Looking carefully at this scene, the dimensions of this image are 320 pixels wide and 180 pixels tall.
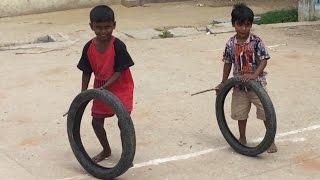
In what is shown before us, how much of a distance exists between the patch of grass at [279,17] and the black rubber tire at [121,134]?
8.24m

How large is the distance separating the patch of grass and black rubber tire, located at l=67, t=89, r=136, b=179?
824 cm

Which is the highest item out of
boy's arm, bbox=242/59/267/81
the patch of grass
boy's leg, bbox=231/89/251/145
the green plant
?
boy's arm, bbox=242/59/267/81

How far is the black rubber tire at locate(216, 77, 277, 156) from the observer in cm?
472

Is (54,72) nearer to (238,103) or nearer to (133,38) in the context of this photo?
(133,38)

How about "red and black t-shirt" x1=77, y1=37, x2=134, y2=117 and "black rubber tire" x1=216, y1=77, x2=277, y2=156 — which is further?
"black rubber tire" x1=216, y1=77, x2=277, y2=156

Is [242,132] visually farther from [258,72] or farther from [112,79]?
[112,79]

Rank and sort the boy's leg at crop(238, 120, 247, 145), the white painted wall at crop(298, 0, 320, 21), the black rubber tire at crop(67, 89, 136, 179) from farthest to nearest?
the white painted wall at crop(298, 0, 320, 21)
the boy's leg at crop(238, 120, 247, 145)
the black rubber tire at crop(67, 89, 136, 179)

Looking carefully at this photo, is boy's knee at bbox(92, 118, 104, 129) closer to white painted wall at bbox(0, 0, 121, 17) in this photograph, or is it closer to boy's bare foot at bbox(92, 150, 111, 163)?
boy's bare foot at bbox(92, 150, 111, 163)

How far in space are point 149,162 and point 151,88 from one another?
8.14 feet

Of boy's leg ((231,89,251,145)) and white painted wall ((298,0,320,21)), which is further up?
boy's leg ((231,89,251,145))

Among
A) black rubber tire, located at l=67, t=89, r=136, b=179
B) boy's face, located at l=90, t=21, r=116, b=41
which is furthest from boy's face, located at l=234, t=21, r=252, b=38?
black rubber tire, located at l=67, t=89, r=136, b=179

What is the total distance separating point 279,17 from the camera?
12.6 metres

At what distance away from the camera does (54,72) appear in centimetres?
810

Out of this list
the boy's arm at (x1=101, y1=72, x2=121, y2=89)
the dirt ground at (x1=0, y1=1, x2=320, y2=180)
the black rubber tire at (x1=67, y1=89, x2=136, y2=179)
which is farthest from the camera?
the dirt ground at (x1=0, y1=1, x2=320, y2=180)
